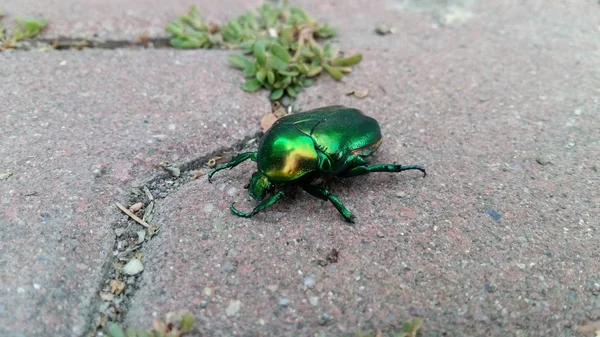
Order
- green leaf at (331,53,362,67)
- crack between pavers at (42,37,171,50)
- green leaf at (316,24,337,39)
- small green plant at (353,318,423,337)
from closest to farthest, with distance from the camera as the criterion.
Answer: small green plant at (353,318,423,337)
green leaf at (331,53,362,67)
crack between pavers at (42,37,171,50)
green leaf at (316,24,337,39)

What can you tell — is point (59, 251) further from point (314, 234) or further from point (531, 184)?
point (531, 184)

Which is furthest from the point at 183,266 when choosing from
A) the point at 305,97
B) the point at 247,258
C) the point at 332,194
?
the point at 305,97

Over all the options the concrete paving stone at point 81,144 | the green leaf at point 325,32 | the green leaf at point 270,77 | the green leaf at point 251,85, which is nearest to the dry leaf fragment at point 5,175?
the concrete paving stone at point 81,144

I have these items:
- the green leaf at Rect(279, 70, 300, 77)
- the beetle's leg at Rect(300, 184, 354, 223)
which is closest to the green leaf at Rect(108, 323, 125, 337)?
the beetle's leg at Rect(300, 184, 354, 223)

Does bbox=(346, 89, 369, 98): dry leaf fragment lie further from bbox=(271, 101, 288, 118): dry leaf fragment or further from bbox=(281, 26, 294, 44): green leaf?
bbox=(281, 26, 294, 44): green leaf

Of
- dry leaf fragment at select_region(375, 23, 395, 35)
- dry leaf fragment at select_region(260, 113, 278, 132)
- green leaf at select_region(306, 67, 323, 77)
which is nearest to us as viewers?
dry leaf fragment at select_region(260, 113, 278, 132)

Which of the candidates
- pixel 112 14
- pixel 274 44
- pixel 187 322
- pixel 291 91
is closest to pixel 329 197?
pixel 187 322

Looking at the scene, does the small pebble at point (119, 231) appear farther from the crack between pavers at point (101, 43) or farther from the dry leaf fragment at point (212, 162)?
the crack between pavers at point (101, 43)

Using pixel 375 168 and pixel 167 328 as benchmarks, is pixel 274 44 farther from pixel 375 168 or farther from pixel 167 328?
pixel 167 328
